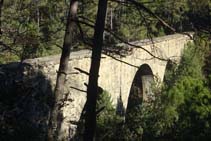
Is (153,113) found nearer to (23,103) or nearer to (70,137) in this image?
(70,137)

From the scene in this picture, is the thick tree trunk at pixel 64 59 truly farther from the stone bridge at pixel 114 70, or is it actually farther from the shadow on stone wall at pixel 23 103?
the shadow on stone wall at pixel 23 103

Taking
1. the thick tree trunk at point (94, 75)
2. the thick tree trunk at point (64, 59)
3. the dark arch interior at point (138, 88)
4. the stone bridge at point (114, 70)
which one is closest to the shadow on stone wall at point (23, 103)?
the stone bridge at point (114, 70)

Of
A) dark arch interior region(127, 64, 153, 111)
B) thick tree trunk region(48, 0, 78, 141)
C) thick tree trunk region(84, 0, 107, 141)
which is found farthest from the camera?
dark arch interior region(127, 64, 153, 111)

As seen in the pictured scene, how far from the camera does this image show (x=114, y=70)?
24.2 m

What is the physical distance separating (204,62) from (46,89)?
24358mm

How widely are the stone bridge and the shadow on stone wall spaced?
0.58 meters

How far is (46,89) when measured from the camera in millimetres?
14250

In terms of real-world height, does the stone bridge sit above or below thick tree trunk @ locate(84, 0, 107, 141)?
above

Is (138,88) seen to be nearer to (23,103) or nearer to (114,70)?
(114,70)

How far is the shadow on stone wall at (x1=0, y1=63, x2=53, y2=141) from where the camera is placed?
1020 cm

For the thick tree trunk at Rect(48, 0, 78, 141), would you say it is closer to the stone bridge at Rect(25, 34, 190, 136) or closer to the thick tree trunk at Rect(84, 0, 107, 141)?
the stone bridge at Rect(25, 34, 190, 136)

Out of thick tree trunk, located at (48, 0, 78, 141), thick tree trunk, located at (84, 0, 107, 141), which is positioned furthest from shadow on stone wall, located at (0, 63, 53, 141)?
thick tree trunk, located at (84, 0, 107, 141)

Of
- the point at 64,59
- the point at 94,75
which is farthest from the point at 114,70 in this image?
the point at 94,75

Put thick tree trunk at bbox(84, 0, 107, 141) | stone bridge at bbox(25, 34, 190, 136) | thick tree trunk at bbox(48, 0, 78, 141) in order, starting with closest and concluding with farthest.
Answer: thick tree trunk at bbox(84, 0, 107, 141) < thick tree trunk at bbox(48, 0, 78, 141) < stone bridge at bbox(25, 34, 190, 136)
